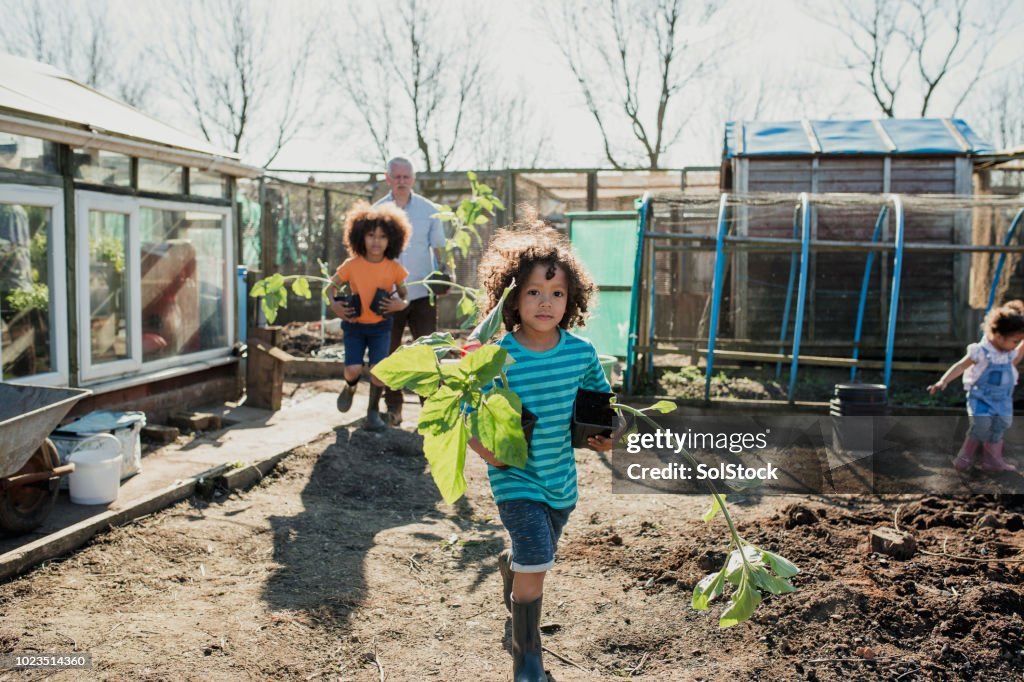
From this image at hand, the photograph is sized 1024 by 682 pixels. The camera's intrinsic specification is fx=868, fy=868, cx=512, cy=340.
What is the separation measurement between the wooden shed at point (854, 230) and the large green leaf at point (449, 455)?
8924 mm

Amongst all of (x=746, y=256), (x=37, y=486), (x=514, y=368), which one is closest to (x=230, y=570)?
(x=37, y=486)

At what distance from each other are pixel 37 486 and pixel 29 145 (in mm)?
2311

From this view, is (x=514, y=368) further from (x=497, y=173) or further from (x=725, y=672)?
(x=497, y=173)

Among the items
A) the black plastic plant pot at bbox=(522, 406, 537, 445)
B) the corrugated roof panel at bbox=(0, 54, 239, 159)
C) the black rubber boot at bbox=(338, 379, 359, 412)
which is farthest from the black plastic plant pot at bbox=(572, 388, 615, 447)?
the corrugated roof panel at bbox=(0, 54, 239, 159)

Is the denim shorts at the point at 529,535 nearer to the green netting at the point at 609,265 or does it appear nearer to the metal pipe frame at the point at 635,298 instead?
the metal pipe frame at the point at 635,298

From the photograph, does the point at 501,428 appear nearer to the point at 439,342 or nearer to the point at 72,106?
the point at 439,342

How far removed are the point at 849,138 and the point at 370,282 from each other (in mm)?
7638

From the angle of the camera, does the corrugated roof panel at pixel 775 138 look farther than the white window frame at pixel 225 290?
Yes

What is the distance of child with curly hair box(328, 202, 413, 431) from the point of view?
613cm

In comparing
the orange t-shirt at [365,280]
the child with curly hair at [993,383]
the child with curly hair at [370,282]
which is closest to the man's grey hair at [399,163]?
the child with curly hair at [370,282]

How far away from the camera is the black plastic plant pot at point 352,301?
20.0 ft

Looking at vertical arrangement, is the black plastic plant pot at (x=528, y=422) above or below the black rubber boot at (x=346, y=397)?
above

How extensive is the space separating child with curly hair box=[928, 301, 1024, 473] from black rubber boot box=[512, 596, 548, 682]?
3.95 m

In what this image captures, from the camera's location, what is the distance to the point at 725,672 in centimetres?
293
